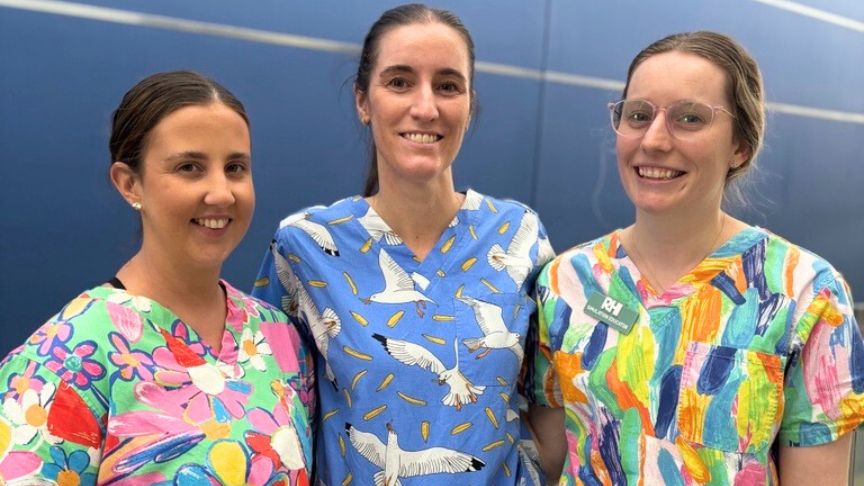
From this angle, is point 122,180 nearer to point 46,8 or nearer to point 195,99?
point 195,99

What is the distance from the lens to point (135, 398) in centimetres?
121

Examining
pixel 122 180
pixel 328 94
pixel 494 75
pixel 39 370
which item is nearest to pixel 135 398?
pixel 39 370

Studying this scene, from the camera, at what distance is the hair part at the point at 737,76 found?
4.72 feet

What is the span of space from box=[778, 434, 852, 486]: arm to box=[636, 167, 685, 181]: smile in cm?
48

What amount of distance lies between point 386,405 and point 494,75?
197cm

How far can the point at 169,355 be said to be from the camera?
1.29 metres

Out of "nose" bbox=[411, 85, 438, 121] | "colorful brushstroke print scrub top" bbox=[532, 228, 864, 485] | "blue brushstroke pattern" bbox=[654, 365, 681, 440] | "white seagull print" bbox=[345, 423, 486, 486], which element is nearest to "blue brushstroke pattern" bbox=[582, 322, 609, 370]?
"colorful brushstroke print scrub top" bbox=[532, 228, 864, 485]

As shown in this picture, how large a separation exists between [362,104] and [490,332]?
550 millimetres

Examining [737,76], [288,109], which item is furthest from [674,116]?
[288,109]

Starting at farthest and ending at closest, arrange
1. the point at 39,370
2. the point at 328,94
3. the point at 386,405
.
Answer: the point at 328,94, the point at 386,405, the point at 39,370

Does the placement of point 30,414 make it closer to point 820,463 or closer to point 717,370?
point 717,370

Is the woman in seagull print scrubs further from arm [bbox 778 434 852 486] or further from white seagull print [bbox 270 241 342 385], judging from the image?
arm [bbox 778 434 852 486]

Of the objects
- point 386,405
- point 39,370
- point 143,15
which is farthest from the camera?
point 143,15

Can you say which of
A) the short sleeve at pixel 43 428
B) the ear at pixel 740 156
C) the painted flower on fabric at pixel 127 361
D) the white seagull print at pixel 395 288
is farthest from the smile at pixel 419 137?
the short sleeve at pixel 43 428
